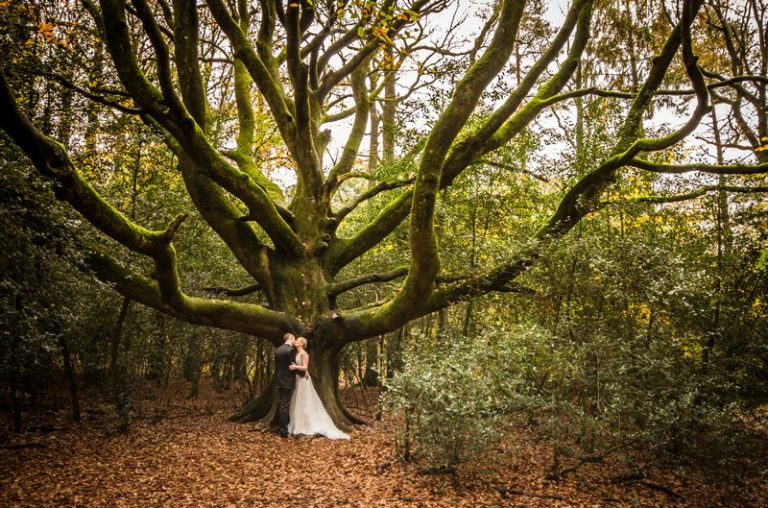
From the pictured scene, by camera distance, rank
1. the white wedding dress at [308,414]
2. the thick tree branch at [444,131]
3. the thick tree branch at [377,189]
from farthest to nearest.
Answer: the thick tree branch at [377,189] < the white wedding dress at [308,414] < the thick tree branch at [444,131]

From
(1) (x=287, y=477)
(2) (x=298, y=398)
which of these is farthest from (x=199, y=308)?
(1) (x=287, y=477)

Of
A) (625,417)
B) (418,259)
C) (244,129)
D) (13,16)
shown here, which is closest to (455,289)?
(418,259)

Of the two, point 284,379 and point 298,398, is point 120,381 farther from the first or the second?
point 298,398

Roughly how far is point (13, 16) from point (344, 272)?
852cm

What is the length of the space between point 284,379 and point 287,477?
2850 millimetres

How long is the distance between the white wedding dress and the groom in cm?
11

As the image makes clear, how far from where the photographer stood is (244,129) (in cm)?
1185

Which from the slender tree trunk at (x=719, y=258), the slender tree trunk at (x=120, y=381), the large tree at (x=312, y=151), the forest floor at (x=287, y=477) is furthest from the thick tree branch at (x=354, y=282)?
the slender tree trunk at (x=719, y=258)

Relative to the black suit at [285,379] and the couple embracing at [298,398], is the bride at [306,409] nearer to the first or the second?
the couple embracing at [298,398]

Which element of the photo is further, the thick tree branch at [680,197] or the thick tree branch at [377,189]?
the thick tree branch at [377,189]

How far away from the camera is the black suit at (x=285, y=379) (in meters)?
9.38

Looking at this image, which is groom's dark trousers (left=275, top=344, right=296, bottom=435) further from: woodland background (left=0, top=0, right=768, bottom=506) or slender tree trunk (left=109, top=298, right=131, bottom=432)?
slender tree trunk (left=109, top=298, right=131, bottom=432)

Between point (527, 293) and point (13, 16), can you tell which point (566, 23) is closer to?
point (527, 293)

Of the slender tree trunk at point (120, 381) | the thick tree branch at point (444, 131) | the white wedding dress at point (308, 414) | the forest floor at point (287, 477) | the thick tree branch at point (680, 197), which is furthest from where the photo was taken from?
the white wedding dress at point (308, 414)
